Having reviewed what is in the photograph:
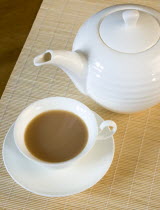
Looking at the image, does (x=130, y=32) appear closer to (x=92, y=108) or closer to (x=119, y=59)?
(x=119, y=59)

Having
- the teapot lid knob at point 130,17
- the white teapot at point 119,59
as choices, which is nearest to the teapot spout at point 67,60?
the white teapot at point 119,59

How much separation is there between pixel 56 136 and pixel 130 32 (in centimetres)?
26

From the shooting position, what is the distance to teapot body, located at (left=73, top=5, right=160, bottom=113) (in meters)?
0.72

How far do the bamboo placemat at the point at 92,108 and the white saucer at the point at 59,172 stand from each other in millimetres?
41

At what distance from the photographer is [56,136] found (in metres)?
0.74

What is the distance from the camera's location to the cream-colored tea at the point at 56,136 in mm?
721

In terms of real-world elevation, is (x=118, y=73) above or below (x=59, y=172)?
above

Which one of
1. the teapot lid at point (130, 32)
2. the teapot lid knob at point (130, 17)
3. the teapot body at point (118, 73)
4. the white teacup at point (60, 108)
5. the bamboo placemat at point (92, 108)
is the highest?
the teapot lid knob at point (130, 17)

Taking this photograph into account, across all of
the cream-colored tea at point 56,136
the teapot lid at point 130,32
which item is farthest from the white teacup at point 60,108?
the teapot lid at point 130,32

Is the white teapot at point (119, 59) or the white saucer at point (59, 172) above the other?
the white teapot at point (119, 59)

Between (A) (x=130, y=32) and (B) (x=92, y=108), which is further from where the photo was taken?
(B) (x=92, y=108)

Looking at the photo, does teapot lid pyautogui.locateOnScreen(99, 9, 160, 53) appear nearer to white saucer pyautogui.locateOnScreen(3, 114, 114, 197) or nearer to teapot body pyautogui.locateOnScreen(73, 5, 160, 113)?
teapot body pyautogui.locateOnScreen(73, 5, 160, 113)

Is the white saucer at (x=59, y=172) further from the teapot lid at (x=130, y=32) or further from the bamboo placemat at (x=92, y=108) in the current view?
the teapot lid at (x=130, y=32)

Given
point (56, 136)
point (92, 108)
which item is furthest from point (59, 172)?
point (92, 108)
